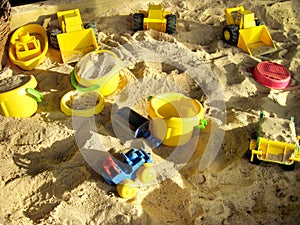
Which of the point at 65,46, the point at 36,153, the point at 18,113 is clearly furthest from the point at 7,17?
the point at 36,153

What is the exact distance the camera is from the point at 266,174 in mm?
2078

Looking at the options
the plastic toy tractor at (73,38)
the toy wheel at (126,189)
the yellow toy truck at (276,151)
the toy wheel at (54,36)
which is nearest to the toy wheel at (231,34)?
the plastic toy tractor at (73,38)

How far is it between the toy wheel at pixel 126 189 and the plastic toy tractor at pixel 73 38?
110cm

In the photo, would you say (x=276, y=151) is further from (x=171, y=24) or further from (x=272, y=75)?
(x=171, y=24)

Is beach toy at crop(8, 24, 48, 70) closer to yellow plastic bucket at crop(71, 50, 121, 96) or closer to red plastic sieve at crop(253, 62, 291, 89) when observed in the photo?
yellow plastic bucket at crop(71, 50, 121, 96)

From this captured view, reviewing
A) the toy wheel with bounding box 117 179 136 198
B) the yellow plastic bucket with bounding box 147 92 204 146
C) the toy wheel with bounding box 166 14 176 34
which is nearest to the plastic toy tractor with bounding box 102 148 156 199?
the toy wheel with bounding box 117 179 136 198

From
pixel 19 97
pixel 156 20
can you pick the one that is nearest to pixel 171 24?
pixel 156 20

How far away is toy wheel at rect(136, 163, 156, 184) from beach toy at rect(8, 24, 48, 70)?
3.70 feet

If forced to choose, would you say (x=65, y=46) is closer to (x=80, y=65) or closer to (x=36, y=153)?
(x=80, y=65)

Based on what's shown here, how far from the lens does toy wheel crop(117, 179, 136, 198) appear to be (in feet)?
6.21

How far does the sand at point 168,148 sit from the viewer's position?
1.90 m

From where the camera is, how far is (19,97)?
229cm

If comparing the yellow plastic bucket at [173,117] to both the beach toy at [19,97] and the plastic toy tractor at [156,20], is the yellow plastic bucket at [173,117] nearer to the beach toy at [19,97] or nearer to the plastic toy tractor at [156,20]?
the beach toy at [19,97]

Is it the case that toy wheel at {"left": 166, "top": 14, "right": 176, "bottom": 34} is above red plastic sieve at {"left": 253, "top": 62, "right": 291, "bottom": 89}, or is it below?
above
